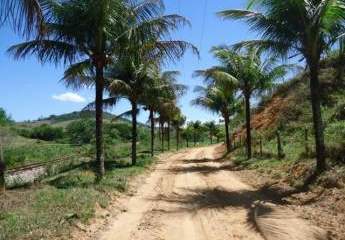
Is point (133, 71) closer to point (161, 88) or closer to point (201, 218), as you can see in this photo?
point (161, 88)

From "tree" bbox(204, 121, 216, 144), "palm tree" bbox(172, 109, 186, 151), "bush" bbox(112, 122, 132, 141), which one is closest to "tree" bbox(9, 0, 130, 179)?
"palm tree" bbox(172, 109, 186, 151)

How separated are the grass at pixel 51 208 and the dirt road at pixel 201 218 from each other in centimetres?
69

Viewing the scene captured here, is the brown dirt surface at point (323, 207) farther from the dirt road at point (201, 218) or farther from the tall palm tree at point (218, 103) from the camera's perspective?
the tall palm tree at point (218, 103)

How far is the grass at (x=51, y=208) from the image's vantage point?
8344 mm

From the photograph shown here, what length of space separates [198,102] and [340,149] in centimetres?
2427

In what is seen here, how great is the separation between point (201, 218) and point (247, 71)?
51.4 feet

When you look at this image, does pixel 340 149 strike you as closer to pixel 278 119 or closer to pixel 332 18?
pixel 332 18

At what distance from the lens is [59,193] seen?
1236 centimetres

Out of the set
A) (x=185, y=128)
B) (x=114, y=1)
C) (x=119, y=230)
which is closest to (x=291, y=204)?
(x=119, y=230)

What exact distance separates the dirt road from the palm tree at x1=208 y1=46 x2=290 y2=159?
9721mm

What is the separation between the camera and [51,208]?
10.4m

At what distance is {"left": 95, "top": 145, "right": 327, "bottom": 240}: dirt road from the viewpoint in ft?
28.1

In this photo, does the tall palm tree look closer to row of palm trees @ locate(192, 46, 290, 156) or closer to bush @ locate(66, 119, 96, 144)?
row of palm trees @ locate(192, 46, 290, 156)

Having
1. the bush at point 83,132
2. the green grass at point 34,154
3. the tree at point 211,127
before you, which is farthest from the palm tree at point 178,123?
the green grass at point 34,154
